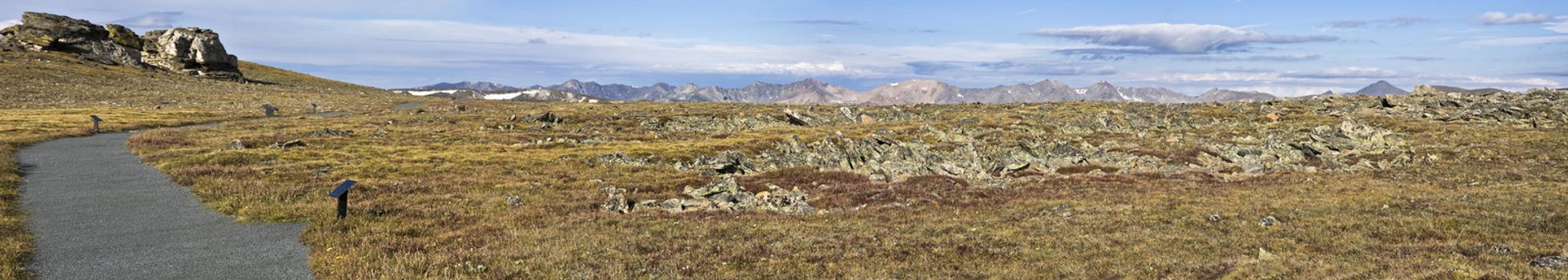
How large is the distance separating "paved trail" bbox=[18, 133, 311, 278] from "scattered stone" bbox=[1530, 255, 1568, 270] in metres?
30.6

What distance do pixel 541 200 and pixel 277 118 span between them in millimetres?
71420

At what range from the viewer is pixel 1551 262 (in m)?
17.0

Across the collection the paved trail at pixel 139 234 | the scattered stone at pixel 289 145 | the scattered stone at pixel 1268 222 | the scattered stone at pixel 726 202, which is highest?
the scattered stone at pixel 289 145

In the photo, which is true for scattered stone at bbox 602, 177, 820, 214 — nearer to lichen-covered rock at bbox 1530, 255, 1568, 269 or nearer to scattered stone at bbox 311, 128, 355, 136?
lichen-covered rock at bbox 1530, 255, 1568, 269

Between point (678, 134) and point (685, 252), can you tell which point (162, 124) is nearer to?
point (678, 134)

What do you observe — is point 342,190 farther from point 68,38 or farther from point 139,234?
point 68,38

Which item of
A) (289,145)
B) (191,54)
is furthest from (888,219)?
(191,54)

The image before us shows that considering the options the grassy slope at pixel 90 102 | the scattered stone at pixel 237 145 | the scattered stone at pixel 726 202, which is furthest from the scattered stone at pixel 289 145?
the scattered stone at pixel 726 202

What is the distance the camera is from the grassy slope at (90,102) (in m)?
26.4

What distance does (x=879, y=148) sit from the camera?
190ft

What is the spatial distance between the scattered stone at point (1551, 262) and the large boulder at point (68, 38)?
203544mm

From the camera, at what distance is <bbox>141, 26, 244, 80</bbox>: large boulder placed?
15000 cm

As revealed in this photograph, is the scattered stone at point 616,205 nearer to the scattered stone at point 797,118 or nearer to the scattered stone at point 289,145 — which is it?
the scattered stone at point 289,145

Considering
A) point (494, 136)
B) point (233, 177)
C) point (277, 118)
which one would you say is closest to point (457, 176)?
point (233, 177)
